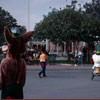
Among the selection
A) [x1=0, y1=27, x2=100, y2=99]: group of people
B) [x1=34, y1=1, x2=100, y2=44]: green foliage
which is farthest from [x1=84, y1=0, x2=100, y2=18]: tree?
[x1=0, y1=27, x2=100, y2=99]: group of people

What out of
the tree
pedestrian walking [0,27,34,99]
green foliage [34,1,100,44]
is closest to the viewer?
pedestrian walking [0,27,34,99]

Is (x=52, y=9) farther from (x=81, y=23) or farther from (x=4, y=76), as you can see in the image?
(x=4, y=76)

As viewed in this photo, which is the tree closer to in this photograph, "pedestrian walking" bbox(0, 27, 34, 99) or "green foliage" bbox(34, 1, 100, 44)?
"green foliage" bbox(34, 1, 100, 44)

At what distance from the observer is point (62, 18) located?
34312mm

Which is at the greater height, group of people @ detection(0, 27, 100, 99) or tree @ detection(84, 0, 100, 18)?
tree @ detection(84, 0, 100, 18)

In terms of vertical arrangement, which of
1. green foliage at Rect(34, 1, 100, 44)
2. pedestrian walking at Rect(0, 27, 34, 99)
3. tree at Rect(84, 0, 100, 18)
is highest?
tree at Rect(84, 0, 100, 18)

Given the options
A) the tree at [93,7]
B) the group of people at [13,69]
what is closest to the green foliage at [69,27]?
the tree at [93,7]

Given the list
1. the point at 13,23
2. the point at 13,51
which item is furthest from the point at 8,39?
the point at 13,23

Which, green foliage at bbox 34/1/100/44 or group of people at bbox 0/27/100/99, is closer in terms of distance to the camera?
group of people at bbox 0/27/100/99

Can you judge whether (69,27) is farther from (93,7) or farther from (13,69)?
(13,69)

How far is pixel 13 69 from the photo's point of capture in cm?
510

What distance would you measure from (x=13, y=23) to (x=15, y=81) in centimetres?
3723

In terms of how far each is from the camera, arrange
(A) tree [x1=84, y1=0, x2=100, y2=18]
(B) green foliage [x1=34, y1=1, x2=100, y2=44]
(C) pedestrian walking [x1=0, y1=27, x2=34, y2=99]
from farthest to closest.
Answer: (A) tree [x1=84, y1=0, x2=100, y2=18], (B) green foliage [x1=34, y1=1, x2=100, y2=44], (C) pedestrian walking [x1=0, y1=27, x2=34, y2=99]

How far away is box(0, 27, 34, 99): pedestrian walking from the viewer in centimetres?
507
